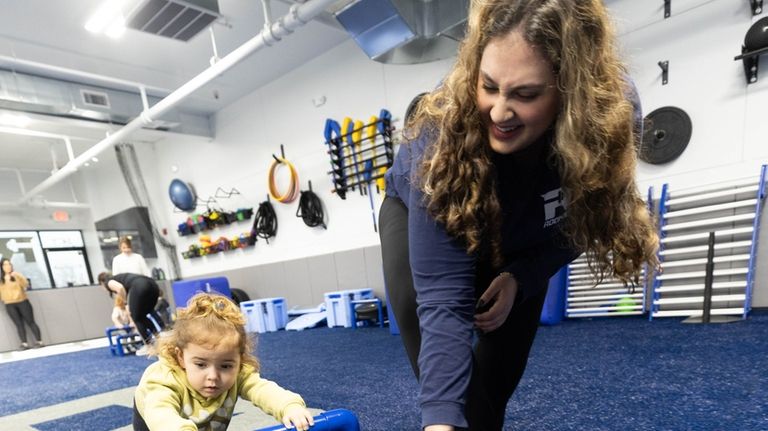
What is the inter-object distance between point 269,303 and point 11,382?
7.16 feet

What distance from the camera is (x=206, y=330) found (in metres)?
0.98

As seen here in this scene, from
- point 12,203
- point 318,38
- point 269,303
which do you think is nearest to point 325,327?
point 269,303

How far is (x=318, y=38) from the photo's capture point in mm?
4031

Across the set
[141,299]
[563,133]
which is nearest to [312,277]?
[141,299]

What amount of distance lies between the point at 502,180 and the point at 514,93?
16 cm

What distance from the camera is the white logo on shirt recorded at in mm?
685

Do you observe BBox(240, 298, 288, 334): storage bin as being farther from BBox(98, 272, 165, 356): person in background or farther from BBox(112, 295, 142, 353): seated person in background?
BBox(112, 295, 142, 353): seated person in background

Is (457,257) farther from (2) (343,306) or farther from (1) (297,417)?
A: (2) (343,306)

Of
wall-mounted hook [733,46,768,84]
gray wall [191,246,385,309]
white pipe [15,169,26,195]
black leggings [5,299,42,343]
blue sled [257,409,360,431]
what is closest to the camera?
blue sled [257,409,360,431]

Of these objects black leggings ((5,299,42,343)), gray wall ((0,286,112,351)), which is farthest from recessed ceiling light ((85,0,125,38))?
gray wall ((0,286,112,351))

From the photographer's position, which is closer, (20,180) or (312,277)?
(312,277)

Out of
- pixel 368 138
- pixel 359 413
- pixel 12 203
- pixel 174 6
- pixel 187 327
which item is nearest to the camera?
pixel 187 327

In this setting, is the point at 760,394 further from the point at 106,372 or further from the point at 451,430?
the point at 106,372

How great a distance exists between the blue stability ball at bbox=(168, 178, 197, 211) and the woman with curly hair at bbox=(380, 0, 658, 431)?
597 cm
